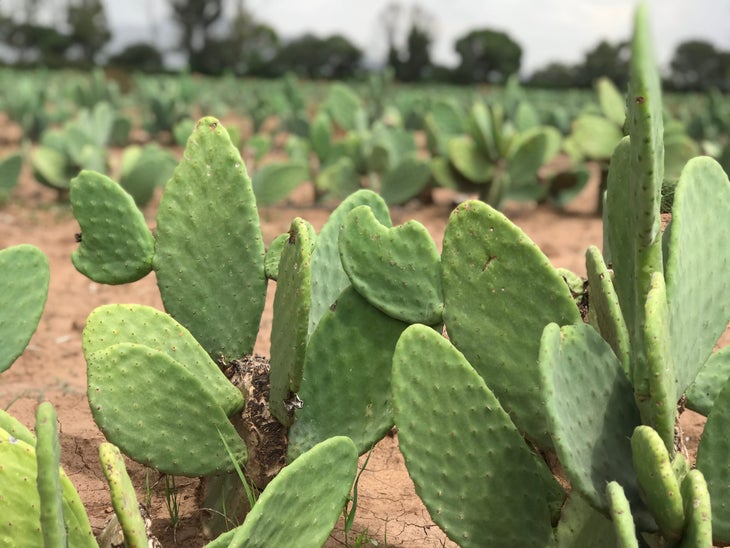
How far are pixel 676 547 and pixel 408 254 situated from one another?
2.01ft

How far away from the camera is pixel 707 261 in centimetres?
116

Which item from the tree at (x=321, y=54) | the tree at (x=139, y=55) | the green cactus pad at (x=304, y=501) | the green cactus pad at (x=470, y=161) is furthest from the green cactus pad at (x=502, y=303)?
the tree at (x=139, y=55)

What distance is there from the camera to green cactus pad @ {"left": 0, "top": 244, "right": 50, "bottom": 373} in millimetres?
1631

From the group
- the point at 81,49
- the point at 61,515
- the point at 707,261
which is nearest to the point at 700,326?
the point at 707,261

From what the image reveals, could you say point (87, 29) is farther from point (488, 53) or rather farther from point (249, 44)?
point (488, 53)

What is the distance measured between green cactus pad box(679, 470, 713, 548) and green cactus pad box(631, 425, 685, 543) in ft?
0.03

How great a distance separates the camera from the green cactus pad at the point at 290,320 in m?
1.28

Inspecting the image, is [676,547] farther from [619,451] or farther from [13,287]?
[13,287]

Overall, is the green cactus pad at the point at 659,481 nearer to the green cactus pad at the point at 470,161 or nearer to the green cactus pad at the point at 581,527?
the green cactus pad at the point at 581,527

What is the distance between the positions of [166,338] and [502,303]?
0.57m

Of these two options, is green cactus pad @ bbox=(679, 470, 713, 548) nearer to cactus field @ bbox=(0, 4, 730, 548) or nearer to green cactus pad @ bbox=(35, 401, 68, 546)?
cactus field @ bbox=(0, 4, 730, 548)

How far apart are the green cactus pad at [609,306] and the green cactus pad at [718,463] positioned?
12 cm

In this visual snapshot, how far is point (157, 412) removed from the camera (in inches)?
53.9

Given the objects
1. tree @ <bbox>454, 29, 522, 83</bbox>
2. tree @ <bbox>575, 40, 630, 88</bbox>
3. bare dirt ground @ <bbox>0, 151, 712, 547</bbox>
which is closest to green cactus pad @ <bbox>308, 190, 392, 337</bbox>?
bare dirt ground @ <bbox>0, 151, 712, 547</bbox>
